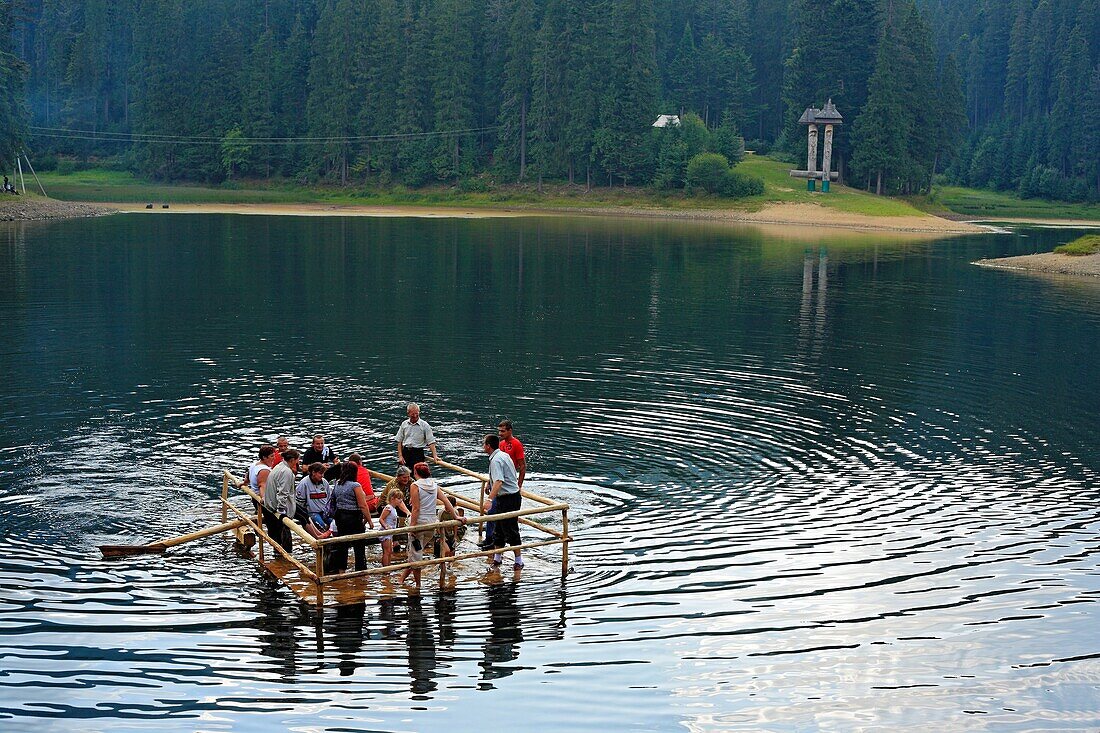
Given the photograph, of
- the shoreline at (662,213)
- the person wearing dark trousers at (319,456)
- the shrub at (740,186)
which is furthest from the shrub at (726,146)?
the person wearing dark trousers at (319,456)

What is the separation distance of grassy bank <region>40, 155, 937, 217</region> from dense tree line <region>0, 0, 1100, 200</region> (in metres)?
3.40

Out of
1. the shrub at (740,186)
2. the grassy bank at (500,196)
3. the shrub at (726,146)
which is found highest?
the shrub at (726,146)

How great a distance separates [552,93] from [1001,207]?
67.3 metres

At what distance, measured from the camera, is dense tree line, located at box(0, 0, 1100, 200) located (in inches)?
5969

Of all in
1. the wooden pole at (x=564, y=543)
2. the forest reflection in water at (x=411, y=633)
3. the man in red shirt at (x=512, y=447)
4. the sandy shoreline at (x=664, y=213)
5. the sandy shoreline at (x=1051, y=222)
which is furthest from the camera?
the sandy shoreline at (x=1051, y=222)

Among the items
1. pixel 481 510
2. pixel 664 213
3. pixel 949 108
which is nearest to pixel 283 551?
pixel 481 510

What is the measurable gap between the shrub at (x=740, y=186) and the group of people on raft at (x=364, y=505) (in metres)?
122

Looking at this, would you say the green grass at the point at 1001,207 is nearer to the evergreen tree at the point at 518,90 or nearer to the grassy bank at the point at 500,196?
the grassy bank at the point at 500,196

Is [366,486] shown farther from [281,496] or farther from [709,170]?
[709,170]

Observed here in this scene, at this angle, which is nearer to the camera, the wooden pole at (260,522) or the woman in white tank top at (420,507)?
the woman in white tank top at (420,507)

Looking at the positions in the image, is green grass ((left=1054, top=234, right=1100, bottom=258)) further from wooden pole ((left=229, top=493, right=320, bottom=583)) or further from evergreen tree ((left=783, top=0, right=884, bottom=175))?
wooden pole ((left=229, top=493, right=320, bottom=583))

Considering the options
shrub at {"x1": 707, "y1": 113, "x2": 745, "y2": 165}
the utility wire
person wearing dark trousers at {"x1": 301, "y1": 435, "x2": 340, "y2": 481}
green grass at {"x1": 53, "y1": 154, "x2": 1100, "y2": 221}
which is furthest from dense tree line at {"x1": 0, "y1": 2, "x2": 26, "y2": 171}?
person wearing dark trousers at {"x1": 301, "y1": 435, "x2": 340, "y2": 481}

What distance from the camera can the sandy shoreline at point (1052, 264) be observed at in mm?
86281

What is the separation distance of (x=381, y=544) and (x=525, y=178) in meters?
141
